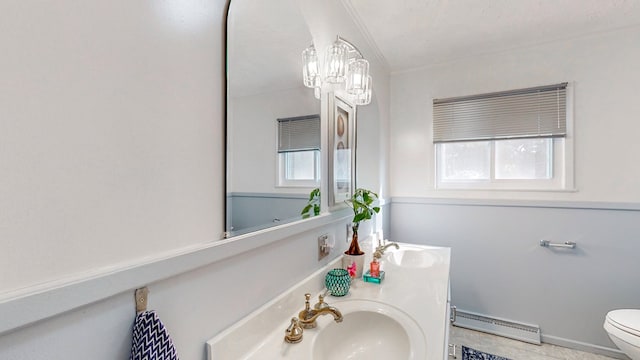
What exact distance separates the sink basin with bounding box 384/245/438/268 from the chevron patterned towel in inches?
53.1

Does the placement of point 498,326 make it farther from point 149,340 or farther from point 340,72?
point 149,340

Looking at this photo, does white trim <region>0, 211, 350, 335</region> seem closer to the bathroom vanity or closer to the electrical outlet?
the bathroom vanity

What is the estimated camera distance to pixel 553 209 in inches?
82.8

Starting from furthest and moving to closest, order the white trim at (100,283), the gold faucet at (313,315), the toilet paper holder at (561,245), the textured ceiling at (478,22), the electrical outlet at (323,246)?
the toilet paper holder at (561,245) → the textured ceiling at (478,22) → the electrical outlet at (323,246) → the gold faucet at (313,315) → the white trim at (100,283)

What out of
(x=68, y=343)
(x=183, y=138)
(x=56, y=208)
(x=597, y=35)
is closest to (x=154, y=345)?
(x=68, y=343)

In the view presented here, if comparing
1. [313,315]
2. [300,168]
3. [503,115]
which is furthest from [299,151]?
[503,115]

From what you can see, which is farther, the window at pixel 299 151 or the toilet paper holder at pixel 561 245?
the toilet paper holder at pixel 561 245

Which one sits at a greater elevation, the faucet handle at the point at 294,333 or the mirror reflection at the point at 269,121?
the mirror reflection at the point at 269,121

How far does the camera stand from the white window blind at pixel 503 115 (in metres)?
2.07

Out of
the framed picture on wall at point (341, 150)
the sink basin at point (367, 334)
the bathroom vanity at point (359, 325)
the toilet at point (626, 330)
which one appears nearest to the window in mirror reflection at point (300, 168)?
the framed picture on wall at point (341, 150)

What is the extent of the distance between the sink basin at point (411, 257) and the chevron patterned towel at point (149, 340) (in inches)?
53.1

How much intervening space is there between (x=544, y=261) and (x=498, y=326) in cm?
60

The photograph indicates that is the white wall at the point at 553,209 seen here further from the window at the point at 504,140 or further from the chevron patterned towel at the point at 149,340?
the chevron patterned towel at the point at 149,340

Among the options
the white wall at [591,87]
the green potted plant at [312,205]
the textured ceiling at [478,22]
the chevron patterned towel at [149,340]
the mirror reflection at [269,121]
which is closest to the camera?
the chevron patterned towel at [149,340]
